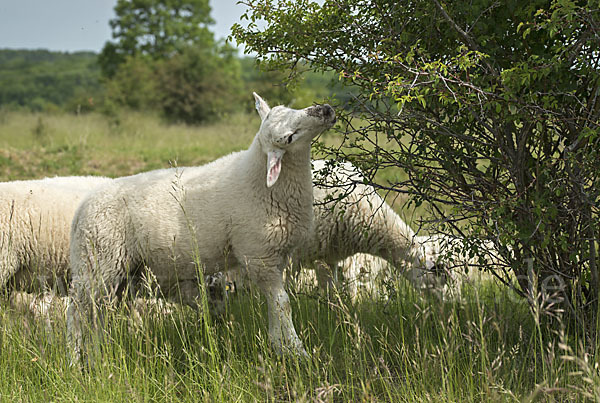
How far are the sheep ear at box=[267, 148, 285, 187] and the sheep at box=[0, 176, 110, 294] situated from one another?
2192 mm

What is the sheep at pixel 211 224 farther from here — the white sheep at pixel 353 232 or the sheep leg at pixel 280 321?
the white sheep at pixel 353 232

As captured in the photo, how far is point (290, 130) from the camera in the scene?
3363mm

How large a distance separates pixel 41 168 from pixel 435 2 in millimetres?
9026

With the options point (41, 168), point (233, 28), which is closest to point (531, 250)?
point (233, 28)

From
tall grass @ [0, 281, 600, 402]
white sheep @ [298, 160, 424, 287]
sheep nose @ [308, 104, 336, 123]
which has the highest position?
sheep nose @ [308, 104, 336, 123]

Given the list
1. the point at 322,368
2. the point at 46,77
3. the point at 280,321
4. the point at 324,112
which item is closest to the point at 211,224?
the point at 280,321

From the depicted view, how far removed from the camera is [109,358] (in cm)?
309

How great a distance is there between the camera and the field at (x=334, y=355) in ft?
8.41

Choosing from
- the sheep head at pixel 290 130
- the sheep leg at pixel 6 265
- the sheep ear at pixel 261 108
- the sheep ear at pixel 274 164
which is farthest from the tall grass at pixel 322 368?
the sheep ear at pixel 261 108

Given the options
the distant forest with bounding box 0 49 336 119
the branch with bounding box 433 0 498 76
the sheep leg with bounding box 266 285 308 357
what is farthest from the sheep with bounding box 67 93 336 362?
the distant forest with bounding box 0 49 336 119

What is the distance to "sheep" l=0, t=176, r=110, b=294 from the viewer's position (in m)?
4.71

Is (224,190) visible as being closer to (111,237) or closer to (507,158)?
(111,237)

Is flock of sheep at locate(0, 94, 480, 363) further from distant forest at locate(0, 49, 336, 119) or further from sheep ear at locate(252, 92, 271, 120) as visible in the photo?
distant forest at locate(0, 49, 336, 119)

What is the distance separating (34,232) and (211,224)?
6.74 feet
